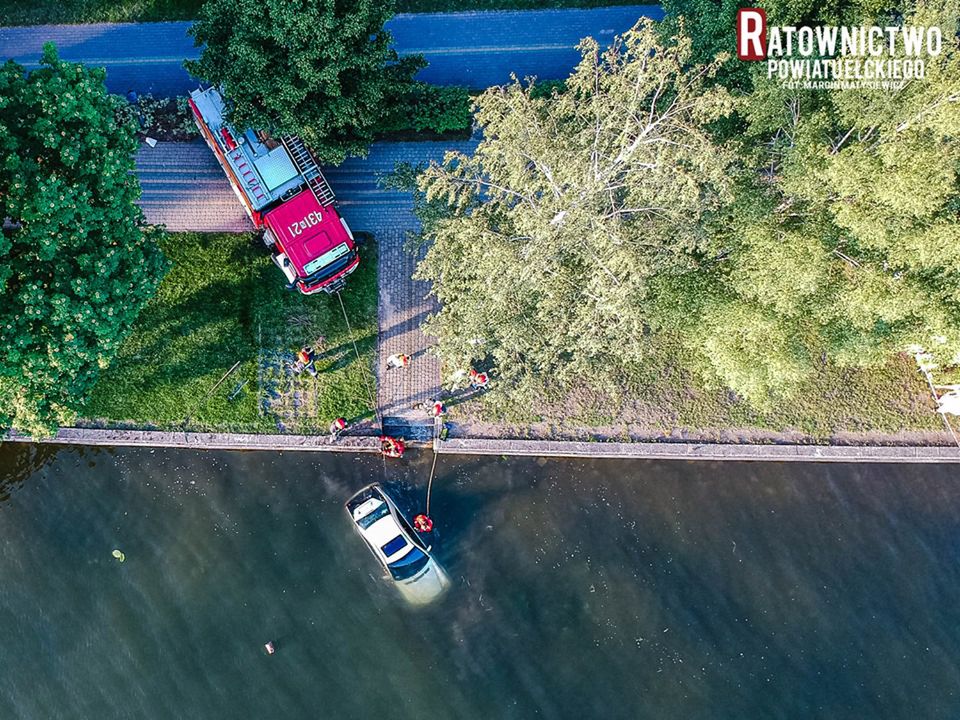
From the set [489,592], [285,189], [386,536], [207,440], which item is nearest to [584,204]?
[285,189]

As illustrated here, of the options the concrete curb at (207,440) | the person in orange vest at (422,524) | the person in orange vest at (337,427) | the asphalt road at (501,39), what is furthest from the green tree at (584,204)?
the person in orange vest at (422,524)

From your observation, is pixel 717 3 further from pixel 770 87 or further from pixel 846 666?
pixel 846 666

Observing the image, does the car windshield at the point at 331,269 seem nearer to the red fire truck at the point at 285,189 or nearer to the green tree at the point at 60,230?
the red fire truck at the point at 285,189

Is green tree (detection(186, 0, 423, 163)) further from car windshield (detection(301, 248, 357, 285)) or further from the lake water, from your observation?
the lake water

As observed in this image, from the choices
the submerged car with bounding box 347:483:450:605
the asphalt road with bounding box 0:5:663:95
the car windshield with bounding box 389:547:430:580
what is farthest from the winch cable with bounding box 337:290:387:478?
the asphalt road with bounding box 0:5:663:95

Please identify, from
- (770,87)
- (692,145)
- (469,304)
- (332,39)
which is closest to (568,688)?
(469,304)

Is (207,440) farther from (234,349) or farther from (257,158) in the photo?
(257,158)

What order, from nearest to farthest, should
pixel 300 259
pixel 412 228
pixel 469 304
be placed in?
pixel 469 304
pixel 300 259
pixel 412 228
